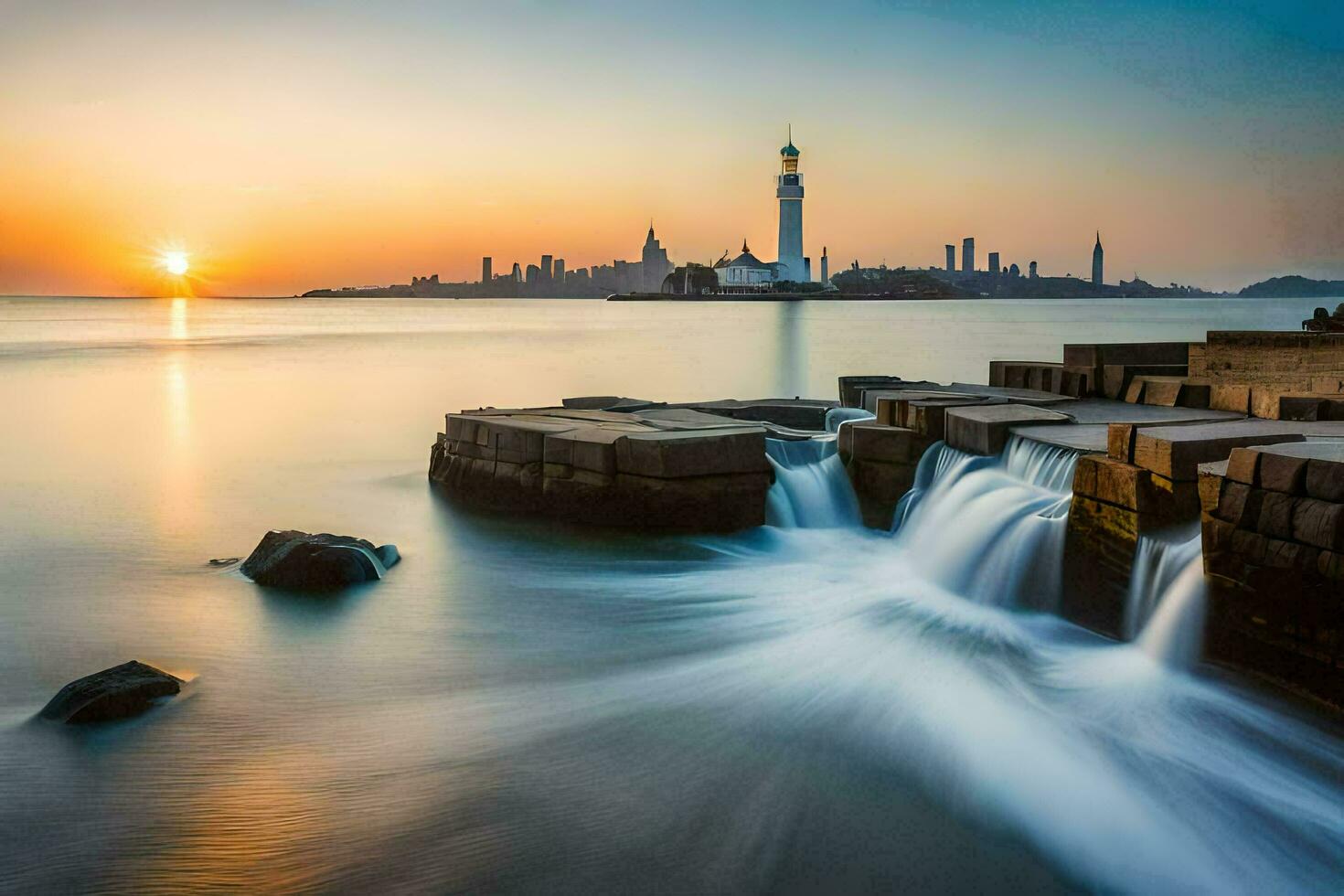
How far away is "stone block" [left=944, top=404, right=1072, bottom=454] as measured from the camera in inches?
371

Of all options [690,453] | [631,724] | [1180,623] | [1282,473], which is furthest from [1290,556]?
[690,453]

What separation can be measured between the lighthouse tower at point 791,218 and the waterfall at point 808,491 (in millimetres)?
166641

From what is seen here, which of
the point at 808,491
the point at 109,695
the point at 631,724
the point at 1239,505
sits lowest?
the point at 631,724

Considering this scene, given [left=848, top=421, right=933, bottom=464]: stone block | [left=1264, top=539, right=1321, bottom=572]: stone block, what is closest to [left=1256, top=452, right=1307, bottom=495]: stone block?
[left=1264, top=539, right=1321, bottom=572]: stone block

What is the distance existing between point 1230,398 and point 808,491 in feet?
14.1

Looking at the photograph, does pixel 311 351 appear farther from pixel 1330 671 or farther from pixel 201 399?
pixel 1330 671

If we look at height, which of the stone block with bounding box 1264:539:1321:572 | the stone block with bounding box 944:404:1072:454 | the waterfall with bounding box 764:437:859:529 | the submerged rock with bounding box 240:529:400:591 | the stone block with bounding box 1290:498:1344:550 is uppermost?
the stone block with bounding box 944:404:1072:454

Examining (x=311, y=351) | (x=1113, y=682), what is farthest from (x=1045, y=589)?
(x=311, y=351)

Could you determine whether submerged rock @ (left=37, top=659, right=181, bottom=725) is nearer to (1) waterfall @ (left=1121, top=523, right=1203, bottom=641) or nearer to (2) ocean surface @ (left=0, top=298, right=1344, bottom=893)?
(2) ocean surface @ (left=0, top=298, right=1344, bottom=893)

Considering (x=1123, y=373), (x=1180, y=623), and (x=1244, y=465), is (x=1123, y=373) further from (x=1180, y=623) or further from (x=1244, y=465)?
(x=1244, y=465)

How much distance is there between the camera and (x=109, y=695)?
5.80m

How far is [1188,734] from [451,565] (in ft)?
19.5

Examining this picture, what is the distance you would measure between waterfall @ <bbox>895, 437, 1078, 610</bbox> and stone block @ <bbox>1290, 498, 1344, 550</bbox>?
229 cm

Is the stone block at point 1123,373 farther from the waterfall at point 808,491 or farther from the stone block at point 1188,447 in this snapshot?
the stone block at point 1188,447
